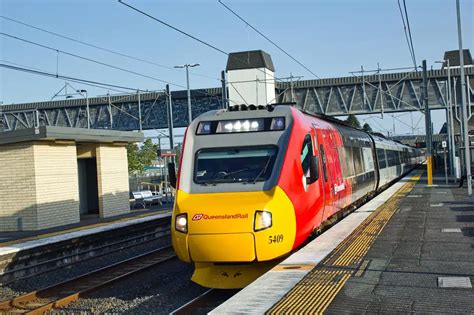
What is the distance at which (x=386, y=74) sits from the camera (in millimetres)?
53188

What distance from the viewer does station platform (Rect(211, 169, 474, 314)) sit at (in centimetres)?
645

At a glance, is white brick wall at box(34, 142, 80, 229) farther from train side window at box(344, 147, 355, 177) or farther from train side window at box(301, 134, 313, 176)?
train side window at box(301, 134, 313, 176)

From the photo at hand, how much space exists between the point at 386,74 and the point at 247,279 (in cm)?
4687

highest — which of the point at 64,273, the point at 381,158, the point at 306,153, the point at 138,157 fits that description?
the point at 138,157

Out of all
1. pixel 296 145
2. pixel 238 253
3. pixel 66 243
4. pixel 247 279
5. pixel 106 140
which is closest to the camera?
pixel 238 253

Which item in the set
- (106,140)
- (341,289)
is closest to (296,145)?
(341,289)

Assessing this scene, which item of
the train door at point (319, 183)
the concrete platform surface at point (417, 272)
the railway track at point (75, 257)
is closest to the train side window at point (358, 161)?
the concrete platform surface at point (417, 272)

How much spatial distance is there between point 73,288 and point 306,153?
560 centimetres

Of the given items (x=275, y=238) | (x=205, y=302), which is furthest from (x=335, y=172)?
(x=205, y=302)

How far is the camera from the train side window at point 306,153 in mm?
10555

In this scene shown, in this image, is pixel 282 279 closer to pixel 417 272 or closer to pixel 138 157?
pixel 417 272

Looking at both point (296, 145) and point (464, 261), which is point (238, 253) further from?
point (464, 261)

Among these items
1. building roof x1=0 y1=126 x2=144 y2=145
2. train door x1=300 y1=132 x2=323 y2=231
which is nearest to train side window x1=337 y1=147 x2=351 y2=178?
train door x1=300 y1=132 x2=323 y2=231

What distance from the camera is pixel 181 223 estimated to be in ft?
30.4
